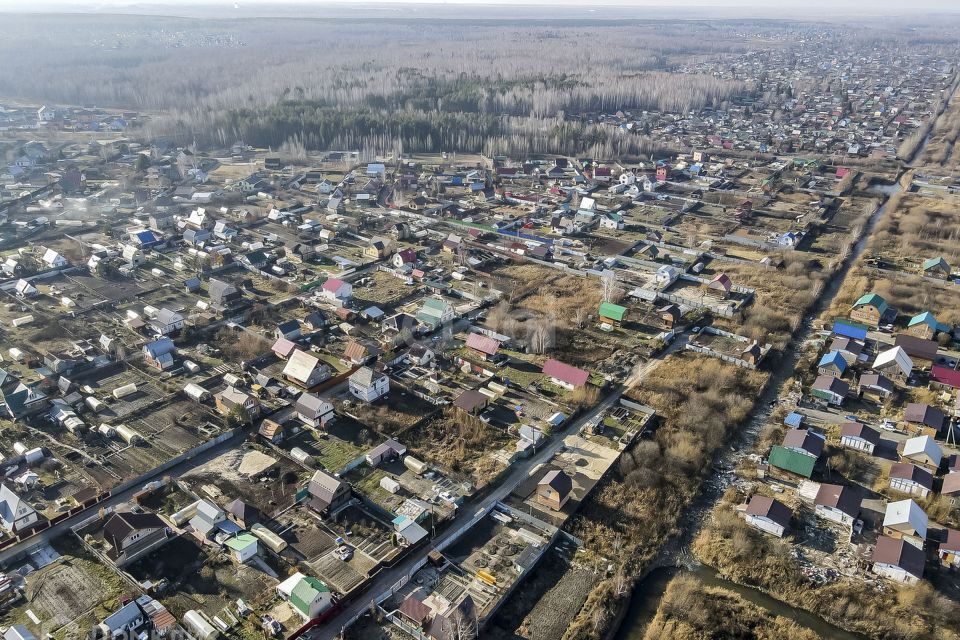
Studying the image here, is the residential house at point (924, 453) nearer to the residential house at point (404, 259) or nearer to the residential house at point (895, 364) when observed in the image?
the residential house at point (895, 364)

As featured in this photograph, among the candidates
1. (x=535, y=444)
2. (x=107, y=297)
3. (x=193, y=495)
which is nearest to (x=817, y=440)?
(x=535, y=444)

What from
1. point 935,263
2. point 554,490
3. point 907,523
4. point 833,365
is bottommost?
point 554,490

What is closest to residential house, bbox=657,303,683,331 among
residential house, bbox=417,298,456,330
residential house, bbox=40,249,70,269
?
residential house, bbox=417,298,456,330

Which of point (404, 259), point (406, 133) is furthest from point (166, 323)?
point (406, 133)

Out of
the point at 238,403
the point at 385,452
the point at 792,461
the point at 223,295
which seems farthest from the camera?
the point at 223,295

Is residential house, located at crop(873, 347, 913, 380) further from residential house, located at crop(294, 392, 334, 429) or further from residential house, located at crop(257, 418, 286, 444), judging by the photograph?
residential house, located at crop(257, 418, 286, 444)

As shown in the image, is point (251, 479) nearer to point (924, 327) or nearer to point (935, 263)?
point (924, 327)
